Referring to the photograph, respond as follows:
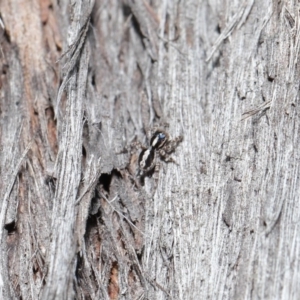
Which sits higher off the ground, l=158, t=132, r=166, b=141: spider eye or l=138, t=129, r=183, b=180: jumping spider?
l=158, t=132, r=166, b=141: spider eye

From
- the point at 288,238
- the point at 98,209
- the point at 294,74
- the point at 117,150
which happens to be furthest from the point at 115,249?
the point at 294,74

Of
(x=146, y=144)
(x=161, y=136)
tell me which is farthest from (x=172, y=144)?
(x=146, y=144)

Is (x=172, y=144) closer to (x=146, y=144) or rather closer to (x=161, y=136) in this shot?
(x=161, y=136)

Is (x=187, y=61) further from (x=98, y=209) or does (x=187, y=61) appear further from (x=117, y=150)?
(x=98, y=209)

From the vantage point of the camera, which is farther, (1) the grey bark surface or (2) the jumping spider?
(2) the jumping spider

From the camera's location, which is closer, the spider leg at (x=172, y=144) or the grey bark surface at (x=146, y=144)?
the grey bark surface at (x=146, y=144)
